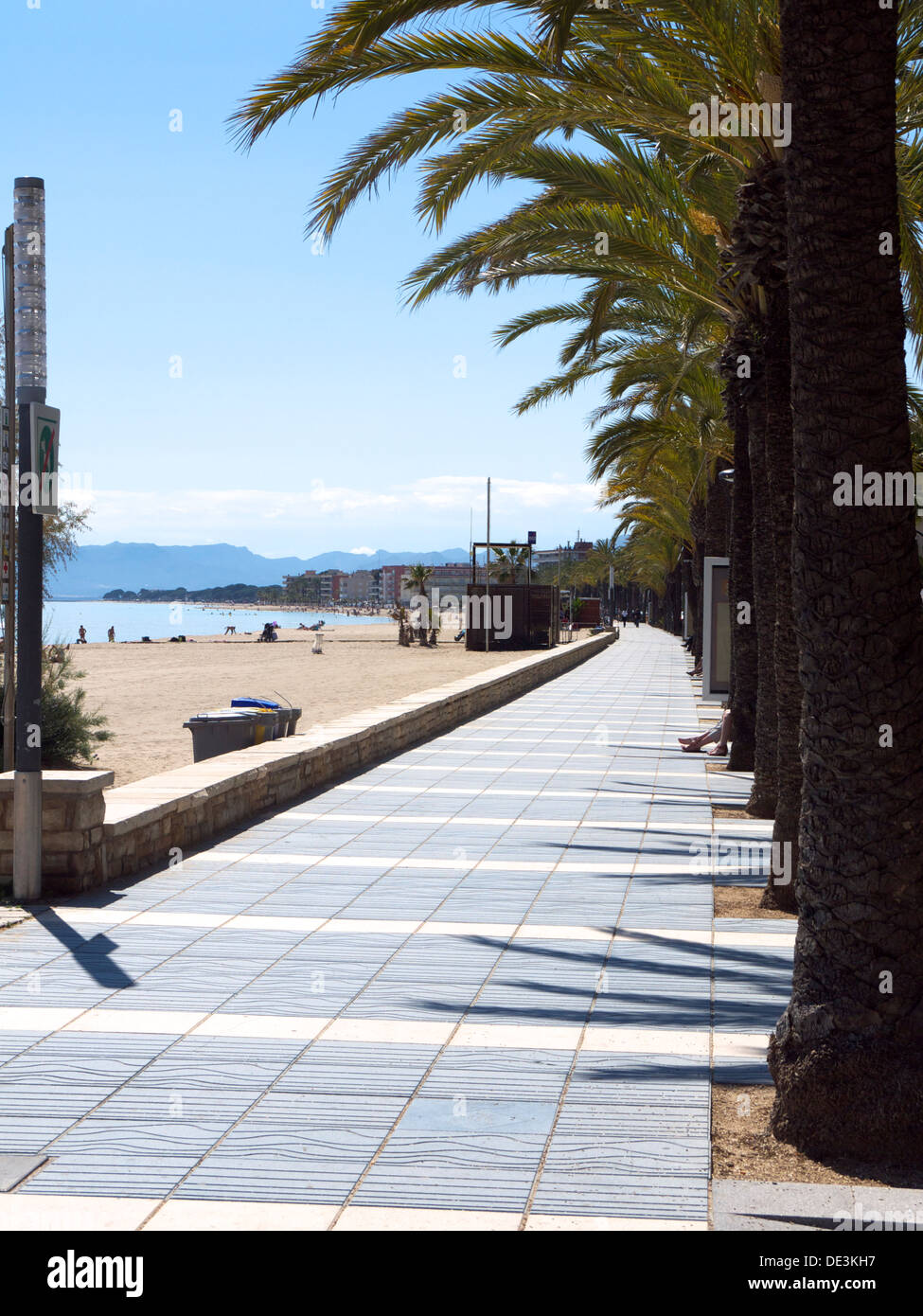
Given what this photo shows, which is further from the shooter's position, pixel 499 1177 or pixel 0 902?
pixel 0 902

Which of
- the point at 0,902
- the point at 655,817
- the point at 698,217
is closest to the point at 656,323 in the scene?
the point at 698,217

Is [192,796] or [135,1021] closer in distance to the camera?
[135,1021]

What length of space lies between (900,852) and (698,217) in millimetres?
10100

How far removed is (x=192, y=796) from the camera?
8375 mm

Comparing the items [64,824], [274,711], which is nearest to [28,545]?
[64,824]

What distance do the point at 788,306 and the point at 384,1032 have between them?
4649mm

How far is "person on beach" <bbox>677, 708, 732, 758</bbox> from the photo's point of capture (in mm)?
14351

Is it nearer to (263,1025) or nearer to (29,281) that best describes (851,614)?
(263,1025)

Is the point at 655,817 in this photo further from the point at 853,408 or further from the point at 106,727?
the point at 106,727

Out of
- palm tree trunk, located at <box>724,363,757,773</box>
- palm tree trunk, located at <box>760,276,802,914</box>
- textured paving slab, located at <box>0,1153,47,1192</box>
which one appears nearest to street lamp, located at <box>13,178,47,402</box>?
palm tree trunk, located at <box>760,276,802,914</box>

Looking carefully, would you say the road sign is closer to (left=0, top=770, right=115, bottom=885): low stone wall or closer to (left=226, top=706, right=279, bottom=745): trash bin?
(left=0, top=770, right=115, bottom=885): low stone wall

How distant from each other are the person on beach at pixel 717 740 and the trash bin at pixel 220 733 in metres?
5.11

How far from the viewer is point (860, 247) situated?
13.1 ft

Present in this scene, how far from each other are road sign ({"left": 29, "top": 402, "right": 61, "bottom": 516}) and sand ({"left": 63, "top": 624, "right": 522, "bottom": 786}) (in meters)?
7.19
